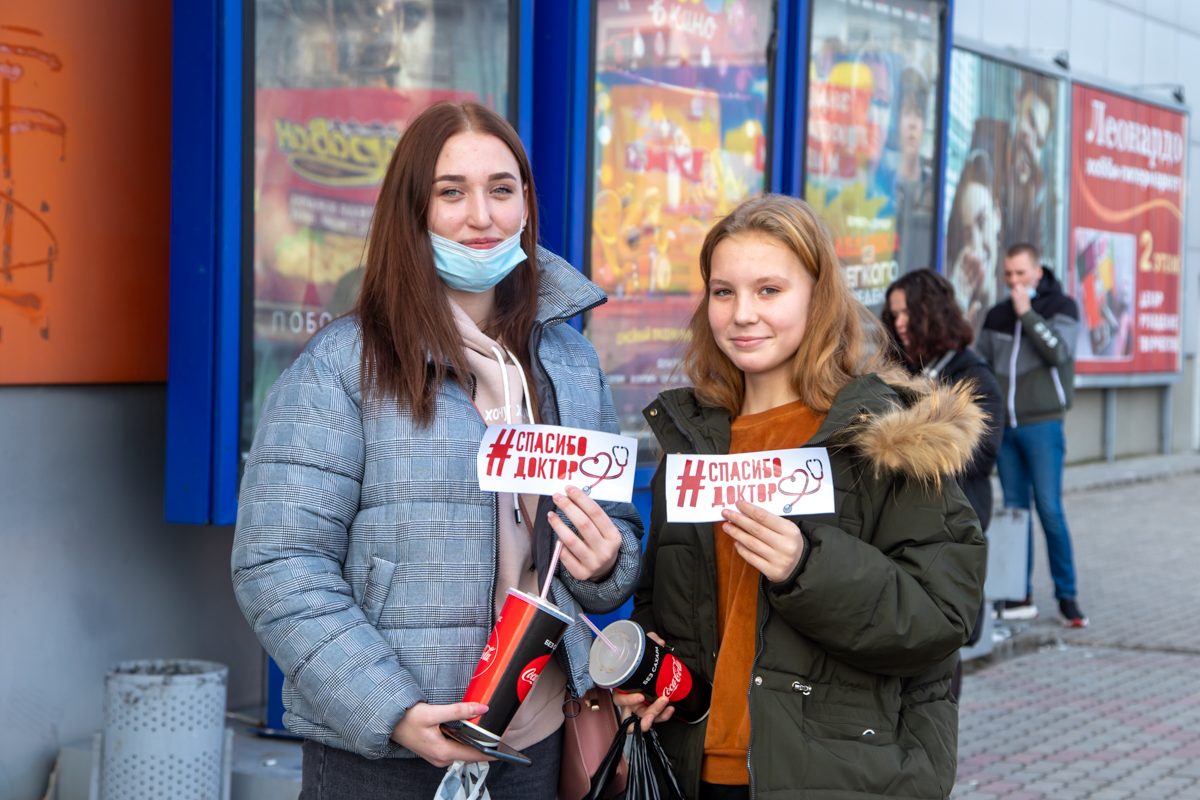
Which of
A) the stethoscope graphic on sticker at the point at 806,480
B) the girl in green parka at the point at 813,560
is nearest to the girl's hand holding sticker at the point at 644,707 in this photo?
the girl in green parka at the point at 813,560

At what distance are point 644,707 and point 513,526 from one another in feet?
1.26

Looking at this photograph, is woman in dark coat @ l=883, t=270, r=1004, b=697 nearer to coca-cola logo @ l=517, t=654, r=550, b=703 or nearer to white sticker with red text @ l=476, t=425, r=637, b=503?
white sticker with red text @ l=476, t=425, r=637, b=503

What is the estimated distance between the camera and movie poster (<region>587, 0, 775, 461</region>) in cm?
505

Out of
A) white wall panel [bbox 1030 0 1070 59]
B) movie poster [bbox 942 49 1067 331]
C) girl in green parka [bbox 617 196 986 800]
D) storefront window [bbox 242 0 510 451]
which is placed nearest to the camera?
girl in green parka [bbox 617 196 986 800]

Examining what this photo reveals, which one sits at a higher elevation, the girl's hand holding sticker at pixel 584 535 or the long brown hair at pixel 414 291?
the long brown hair at pixel 414 291

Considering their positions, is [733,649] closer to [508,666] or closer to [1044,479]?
[508,666]

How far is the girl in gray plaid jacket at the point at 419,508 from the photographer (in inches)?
78.8

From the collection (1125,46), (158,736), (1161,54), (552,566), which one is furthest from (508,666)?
(1161,54)

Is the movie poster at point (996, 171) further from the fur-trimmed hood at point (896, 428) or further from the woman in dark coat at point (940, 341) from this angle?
the fur-trimmed hood at point (896, 428)

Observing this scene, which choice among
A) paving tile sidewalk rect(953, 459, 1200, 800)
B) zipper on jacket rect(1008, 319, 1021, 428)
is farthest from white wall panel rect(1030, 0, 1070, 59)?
zipper on jacket rect(1008, 319, 1021, 428)

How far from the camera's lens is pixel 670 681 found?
216 centimetres

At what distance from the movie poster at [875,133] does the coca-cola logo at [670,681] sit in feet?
13.5

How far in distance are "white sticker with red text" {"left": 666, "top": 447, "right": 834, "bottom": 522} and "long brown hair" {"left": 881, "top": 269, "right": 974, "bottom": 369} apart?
320cm

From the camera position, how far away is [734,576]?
2266 mm
